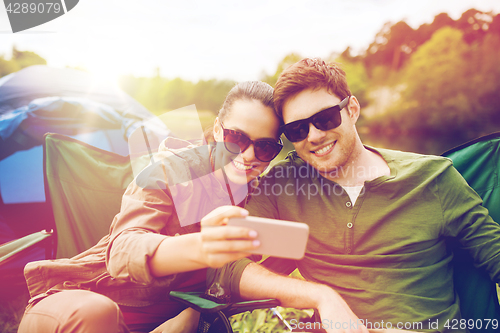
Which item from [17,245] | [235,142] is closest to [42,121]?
[17,245]

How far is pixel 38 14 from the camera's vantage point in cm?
248

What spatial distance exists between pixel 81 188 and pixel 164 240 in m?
1.45

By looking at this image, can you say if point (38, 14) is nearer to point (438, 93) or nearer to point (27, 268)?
point (27, 268)

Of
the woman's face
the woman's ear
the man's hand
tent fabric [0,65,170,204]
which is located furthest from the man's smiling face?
tent fabric [0,65,170,204]

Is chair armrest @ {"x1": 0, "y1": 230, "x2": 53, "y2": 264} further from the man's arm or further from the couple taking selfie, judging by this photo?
the man's arm

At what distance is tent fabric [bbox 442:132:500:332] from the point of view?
1.51 m

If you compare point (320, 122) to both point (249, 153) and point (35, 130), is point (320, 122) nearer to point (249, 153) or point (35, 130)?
point (249, 153)

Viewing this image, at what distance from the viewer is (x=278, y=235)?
2.71ft

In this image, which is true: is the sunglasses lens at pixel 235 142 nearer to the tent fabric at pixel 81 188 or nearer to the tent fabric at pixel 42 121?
the tent fabric at pixel 81 188

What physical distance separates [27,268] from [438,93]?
14465mm

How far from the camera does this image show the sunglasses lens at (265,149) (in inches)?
57.3

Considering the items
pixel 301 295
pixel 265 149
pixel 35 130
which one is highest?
pixel 35 130

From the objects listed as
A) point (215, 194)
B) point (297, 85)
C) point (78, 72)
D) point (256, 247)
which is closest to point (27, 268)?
point (215, 194)

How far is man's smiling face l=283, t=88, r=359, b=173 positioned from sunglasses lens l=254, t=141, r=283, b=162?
0.45ft
